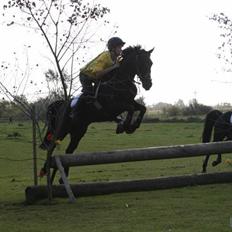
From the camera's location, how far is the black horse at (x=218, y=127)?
15162mm

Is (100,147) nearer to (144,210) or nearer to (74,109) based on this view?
(74,109)

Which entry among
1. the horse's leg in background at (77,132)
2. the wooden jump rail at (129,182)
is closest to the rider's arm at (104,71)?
the horse's leg in background at (77,132)

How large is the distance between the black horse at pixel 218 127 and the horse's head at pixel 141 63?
4954 millimetres

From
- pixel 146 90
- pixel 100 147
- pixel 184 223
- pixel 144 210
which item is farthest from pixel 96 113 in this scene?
pixel 100 147

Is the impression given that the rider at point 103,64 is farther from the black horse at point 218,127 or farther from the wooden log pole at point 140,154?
the black horse at point 218,127

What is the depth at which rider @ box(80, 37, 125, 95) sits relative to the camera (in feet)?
35.6

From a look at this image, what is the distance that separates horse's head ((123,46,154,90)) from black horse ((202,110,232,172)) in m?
4.95

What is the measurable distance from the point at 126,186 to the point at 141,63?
247 centimetres

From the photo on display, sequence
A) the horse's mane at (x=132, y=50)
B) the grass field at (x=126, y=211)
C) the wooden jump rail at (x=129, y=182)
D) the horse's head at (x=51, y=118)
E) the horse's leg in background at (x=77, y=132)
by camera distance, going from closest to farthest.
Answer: the grass field at (x=126, y=211) → the wooden jump rail at (x=129, y=182) → the horse's mane at (x=132, y=50) → the horse's head at (x=51, y=118) → the horse's leg in background at (x=77, y=132)

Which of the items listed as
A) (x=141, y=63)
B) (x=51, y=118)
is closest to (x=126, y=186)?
(x=51, y=118)

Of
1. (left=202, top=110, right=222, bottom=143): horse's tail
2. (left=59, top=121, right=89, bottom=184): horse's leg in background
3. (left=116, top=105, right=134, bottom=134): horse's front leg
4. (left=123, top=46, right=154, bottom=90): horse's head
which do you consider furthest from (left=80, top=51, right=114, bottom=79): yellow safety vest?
(left=202, top=110, right=222, bottom=143): horse's tail

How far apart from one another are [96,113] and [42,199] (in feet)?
6.74

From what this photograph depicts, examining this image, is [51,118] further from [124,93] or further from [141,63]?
[141,63]

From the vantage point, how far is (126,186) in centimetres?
1113
